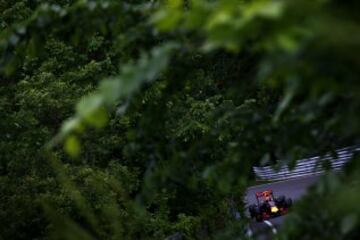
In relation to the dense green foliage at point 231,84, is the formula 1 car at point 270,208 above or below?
below

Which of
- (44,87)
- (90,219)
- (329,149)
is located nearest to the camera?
(329,149)

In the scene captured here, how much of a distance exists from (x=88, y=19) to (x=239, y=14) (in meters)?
0.90

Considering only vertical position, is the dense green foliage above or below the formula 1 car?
above

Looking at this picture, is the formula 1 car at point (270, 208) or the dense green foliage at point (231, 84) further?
the formula 1 car at point (270, 208)

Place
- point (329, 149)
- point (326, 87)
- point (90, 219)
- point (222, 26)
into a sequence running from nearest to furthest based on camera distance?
1. point (222, 26)
2. point (326, 87)
3. point (329, 149)
4. point (90, 219)

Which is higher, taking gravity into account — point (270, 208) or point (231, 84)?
point (231, 84)

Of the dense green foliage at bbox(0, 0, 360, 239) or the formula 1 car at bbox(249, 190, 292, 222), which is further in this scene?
the formula 1 car at bbox(249, 190, 292, 222)

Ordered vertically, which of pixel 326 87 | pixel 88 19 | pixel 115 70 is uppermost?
pixel 115 70

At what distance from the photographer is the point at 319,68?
120 cm

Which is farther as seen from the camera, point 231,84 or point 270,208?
point 270,208

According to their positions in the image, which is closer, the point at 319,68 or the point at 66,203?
the point at 319,68

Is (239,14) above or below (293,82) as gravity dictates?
above

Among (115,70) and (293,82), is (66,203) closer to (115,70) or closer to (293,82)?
(115,70)

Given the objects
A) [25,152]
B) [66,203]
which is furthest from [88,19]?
[66,203]
